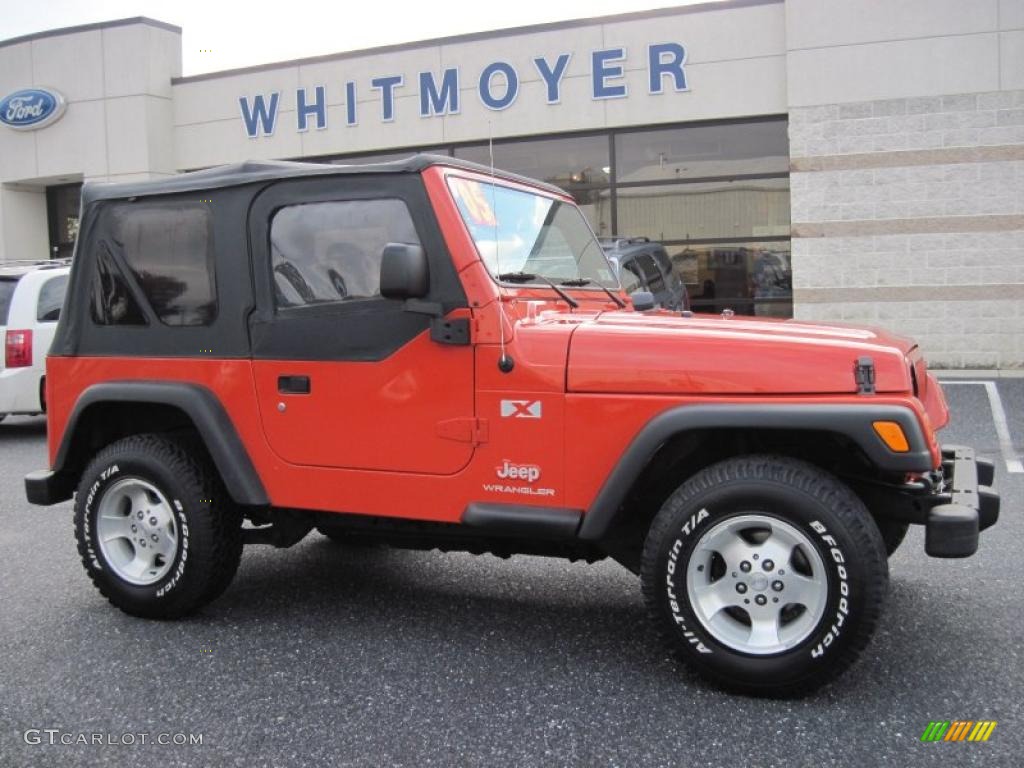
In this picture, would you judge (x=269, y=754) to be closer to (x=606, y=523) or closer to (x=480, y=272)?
(x=606, y=523)

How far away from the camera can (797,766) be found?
9.33 ft

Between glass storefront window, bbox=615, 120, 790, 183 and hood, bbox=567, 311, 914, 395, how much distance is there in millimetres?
10981

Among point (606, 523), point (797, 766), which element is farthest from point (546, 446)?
point (797, 766)

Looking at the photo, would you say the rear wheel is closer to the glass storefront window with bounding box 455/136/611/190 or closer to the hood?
the hood

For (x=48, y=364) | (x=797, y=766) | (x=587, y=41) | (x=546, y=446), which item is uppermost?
(x=587, y=41)

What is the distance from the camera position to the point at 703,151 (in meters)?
14.2

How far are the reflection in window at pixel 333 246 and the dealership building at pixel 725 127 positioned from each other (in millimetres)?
9705

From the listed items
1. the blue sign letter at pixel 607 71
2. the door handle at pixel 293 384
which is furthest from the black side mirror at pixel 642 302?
the blue sign letter at pixel 607 71

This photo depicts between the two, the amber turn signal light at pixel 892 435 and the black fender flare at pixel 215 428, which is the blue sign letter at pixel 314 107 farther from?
the amber turn signal light at pixel 892 435

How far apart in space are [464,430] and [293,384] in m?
0.80

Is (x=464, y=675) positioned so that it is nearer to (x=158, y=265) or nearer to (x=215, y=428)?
(x=215, y=428)

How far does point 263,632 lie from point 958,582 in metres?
3.24

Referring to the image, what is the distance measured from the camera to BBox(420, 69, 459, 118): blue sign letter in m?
14.9

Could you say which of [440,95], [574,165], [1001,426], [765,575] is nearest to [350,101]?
[440,95]
